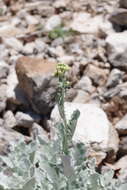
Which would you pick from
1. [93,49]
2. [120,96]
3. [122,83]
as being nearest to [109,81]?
[122,83]

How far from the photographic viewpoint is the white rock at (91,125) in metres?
4.69

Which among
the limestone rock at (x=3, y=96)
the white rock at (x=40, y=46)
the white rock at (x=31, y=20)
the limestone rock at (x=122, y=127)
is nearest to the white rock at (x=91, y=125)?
the limestone rock at (x=122, y=127)

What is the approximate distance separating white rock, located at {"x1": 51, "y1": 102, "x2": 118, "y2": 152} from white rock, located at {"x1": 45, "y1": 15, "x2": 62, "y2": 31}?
2.74 m

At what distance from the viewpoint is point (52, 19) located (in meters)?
8.04

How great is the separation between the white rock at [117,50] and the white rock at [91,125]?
1149 millimetres

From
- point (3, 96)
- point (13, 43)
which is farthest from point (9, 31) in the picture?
point (3, 96)

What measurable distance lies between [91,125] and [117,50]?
1.76 metres

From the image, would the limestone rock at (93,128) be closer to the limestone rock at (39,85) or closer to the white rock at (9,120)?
the limestone rock at (39,85)

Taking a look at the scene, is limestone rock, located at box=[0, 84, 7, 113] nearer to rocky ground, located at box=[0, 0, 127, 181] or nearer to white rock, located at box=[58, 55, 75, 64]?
rocky ground, located at box=[0, 0, 127, 181]

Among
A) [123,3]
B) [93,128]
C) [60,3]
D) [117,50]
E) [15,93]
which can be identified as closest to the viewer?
[93,128]

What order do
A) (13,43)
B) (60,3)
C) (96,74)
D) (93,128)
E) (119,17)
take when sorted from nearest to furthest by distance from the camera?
(93,128), (96,74), (13,43), (119,17), (60,3)

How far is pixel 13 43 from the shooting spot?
725 centimetres

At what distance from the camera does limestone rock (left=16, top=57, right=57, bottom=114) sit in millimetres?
5523

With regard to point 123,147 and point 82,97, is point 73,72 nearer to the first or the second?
point 82,97
